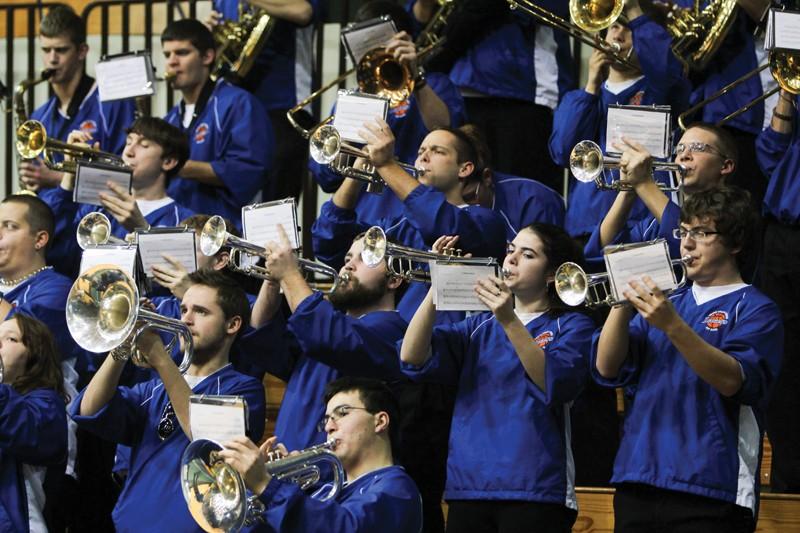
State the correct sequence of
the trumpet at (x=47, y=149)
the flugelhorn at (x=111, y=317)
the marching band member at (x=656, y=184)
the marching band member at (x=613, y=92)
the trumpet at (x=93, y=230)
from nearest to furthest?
the flugelhorn at (x=111, y=317)
the marching band member at (x=656, y=184)
the marching band member at (x=613, y=92)
the trumpet at (x=93, y=230)
the trumpet at (x=47, y=149)

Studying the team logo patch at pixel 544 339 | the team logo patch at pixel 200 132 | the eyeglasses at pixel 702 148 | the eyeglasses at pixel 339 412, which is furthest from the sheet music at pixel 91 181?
the eyeglasses at pixel 702 148

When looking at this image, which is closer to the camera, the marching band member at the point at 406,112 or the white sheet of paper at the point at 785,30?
the white sheet of paper at the point at 785,30

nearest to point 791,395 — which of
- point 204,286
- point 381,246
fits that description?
point 381,246

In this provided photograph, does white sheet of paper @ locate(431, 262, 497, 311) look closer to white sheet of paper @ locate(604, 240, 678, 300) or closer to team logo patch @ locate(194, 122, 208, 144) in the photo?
white sheet of paper @ locate(604, 240, 678, 300)

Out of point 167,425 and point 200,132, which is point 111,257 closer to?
point 167,425

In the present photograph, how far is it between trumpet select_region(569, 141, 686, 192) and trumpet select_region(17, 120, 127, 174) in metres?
2.46

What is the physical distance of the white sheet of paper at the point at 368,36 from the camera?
657 cm

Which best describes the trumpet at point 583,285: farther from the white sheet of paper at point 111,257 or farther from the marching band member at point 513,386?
the white sheet of paper at point 111,257

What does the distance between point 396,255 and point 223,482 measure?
50.6 inches

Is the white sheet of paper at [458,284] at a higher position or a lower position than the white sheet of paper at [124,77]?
higher

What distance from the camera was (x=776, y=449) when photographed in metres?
5.68

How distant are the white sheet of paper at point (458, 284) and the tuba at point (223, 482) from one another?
2.19 feet

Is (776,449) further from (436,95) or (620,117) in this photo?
(436,95)

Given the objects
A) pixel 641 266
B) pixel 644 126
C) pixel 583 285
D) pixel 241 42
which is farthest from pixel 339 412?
pixel 241 42
